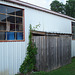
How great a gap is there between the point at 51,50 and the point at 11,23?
3002mm

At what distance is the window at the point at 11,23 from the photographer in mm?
6312

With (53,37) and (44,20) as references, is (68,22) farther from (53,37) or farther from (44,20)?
(53,37)

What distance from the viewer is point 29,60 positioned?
7.14 metres

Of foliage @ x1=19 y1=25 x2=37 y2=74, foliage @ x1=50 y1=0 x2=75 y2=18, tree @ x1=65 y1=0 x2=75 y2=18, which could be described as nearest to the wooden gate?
foliage @ x1=19 y1=25 x2=37 y2=74

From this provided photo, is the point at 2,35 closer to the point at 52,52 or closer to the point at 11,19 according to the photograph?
the point at 11,19

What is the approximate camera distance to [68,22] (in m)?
12.1

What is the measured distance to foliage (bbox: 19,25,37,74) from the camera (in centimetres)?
684

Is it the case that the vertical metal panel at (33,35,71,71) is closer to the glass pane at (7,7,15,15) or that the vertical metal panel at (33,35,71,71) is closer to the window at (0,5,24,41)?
the window at (0,5,24,41)

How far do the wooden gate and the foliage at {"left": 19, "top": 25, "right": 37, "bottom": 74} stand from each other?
0.24m

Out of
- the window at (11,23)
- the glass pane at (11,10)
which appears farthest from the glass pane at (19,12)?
the glass pane at (11,10)

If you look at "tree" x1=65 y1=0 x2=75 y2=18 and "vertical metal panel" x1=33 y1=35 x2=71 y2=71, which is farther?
"tree" x1=65 y1=0 x2=75 y2=18

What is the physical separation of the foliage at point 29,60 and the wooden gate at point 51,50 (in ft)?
0.78

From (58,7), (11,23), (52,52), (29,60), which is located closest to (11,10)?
(11,23)

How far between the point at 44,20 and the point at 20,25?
2.49m
